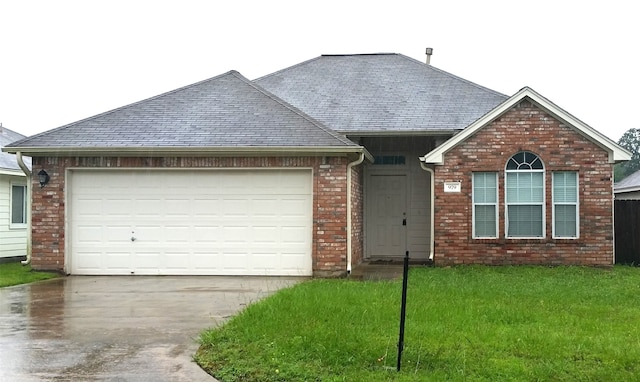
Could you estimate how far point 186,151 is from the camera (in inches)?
592

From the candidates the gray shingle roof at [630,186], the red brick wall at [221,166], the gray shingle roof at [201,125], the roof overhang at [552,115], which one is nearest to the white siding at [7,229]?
the red brick wall at [221,166]

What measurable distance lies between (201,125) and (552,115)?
25.8 feet

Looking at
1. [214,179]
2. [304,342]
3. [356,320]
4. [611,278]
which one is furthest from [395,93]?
[304,342]

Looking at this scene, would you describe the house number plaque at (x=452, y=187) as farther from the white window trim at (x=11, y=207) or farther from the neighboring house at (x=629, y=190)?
the white window trim at (x=11, y=207)

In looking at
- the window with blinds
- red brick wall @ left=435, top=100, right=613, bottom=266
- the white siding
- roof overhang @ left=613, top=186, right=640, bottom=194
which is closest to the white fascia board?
red brick wall @ left=435, top=100, right=613, bottom=266

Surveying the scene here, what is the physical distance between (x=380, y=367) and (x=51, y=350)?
3644 mm

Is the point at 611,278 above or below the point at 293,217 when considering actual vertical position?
below

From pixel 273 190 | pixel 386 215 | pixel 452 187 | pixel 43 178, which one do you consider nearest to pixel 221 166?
pixel 273 190

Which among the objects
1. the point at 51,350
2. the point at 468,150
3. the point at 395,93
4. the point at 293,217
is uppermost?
the point at 395,93

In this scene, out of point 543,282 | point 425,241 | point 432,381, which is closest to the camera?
point 432,381

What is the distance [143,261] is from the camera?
15.6m

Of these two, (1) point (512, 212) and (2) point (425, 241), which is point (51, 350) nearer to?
(1) point (512, 212)

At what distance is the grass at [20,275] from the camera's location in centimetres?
1410

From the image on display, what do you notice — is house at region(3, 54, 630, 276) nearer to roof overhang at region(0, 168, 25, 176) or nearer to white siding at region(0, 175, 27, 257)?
roof overhang at region(0, 168, 25, 176)
